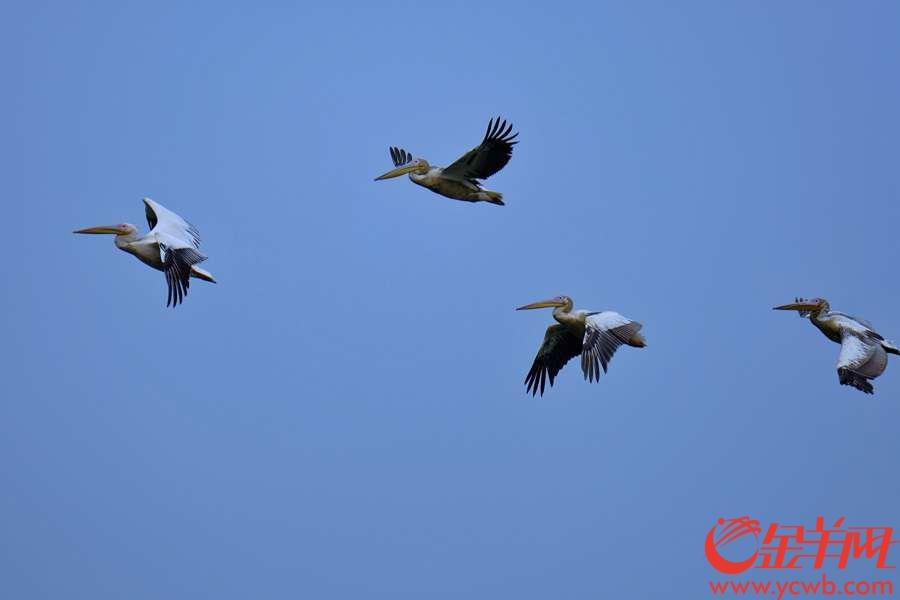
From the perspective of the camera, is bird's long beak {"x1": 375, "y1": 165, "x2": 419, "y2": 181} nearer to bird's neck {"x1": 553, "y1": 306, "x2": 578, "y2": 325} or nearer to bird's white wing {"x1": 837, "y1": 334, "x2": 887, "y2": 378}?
bird's neck {"x1": 553, "y1": 306, "x2": 578, "y2": 325}

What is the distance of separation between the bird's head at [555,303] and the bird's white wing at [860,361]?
2.97 m

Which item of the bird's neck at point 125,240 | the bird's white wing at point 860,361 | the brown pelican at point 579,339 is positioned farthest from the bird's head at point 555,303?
the bird's neck at point 125,240

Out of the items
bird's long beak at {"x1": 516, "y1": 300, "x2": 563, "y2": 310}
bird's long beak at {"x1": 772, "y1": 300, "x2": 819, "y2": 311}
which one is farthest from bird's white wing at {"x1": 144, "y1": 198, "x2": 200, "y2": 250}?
bird's long beak at {"x1": 772, "y1": 300, "x2": 819, "y2": 311}

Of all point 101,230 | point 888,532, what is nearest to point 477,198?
point 101,230

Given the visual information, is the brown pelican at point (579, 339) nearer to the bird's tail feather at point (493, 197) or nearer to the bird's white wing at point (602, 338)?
the bird's white wing at point (602, 338)

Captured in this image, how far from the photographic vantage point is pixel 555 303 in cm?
1440

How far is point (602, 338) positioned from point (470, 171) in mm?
2683

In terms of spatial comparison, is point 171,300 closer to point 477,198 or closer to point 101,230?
point 101,230

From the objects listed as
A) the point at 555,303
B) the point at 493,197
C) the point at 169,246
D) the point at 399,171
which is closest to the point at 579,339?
the point at 555,303

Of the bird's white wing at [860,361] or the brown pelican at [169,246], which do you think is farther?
the brown pelican at [169,246]

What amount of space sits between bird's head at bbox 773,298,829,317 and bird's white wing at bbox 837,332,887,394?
0.76 m

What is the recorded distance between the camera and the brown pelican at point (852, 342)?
12.4 metres

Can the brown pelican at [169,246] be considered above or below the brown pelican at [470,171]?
below

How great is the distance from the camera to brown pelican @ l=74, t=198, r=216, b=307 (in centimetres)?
1337
